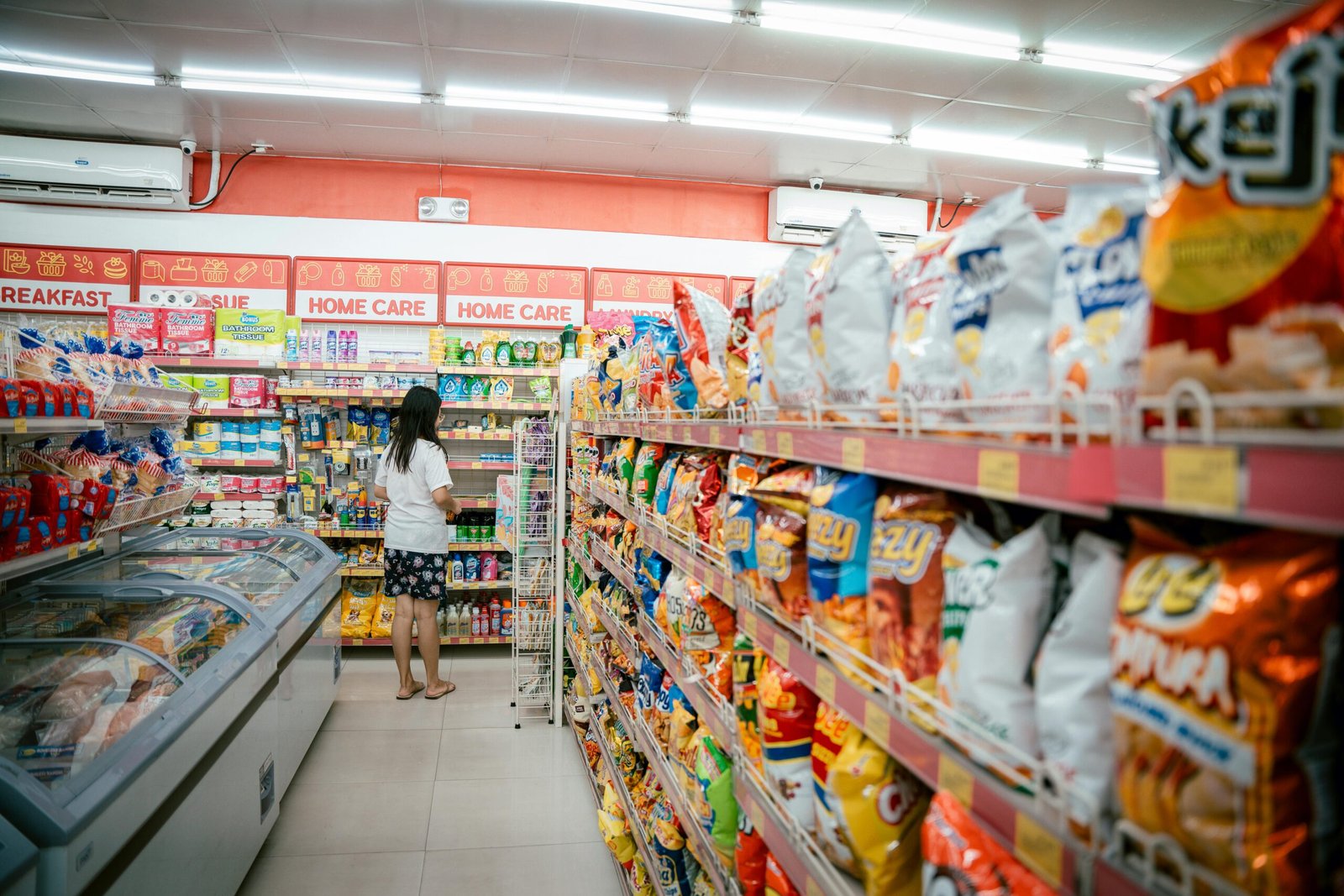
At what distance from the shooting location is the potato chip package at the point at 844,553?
3.94 feet

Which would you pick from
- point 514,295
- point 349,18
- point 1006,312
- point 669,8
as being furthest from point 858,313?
point 514,295

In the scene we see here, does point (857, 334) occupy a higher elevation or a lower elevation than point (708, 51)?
lower

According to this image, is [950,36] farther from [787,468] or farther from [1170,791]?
[1170,791]

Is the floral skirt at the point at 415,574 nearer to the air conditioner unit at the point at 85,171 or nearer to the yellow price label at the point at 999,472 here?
the air conditioner unit at the point at 85,171

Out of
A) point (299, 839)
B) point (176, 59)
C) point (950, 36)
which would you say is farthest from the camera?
point (176, 59)

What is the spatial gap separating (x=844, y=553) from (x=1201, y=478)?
0.67 metres

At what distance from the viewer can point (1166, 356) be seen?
0.63 meters

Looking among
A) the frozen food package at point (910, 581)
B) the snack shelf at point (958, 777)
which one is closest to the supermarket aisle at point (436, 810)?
the snack shelf at point (958, 777)

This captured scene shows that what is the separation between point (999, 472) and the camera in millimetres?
812

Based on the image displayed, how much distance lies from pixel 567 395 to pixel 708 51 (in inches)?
90.6

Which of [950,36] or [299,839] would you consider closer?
[299,839]

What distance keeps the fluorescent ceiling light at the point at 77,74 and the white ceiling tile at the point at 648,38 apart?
119 inches

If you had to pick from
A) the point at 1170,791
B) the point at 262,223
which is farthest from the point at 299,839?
the point at 262,223

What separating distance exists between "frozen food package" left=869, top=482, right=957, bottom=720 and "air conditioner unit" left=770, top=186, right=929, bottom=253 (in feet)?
20.3
